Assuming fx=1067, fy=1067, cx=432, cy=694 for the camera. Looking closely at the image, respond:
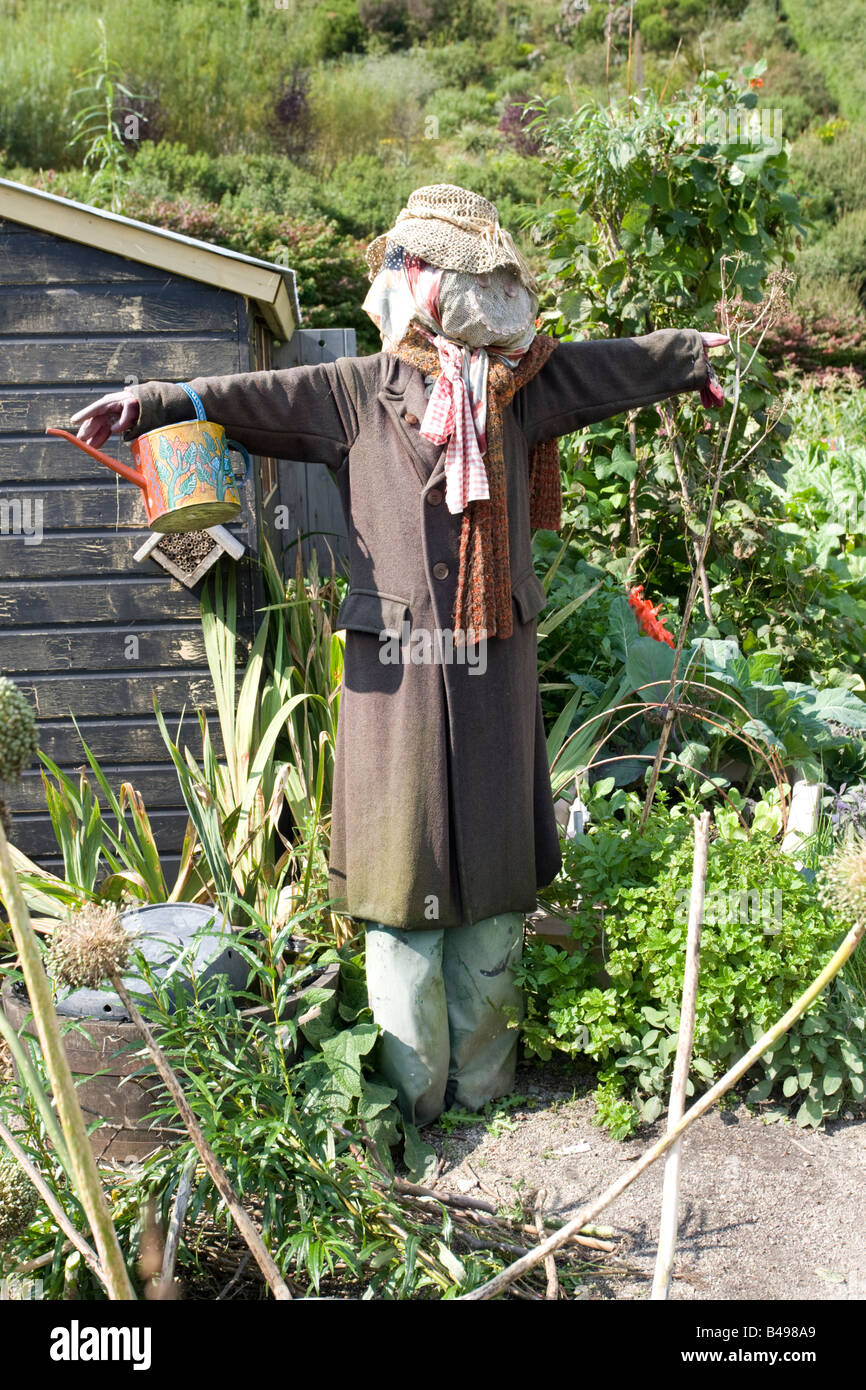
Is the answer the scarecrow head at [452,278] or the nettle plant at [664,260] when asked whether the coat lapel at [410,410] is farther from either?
the nettle plant at [664,260]

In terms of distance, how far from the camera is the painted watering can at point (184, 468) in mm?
2273

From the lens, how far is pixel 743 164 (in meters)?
3.67

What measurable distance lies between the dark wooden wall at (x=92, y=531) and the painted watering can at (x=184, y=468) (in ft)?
3.29

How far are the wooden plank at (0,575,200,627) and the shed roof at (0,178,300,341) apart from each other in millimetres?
946

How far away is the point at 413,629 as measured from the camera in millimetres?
2387

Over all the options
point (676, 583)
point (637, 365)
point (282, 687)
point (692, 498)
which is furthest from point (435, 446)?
point (676, 583)

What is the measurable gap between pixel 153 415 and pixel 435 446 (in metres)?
0.62

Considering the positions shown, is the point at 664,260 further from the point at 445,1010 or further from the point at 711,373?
the point at 445,1010

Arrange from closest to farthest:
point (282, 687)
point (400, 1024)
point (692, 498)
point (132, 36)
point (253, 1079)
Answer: point (253, 1079)
point (400, 1024)
point (282, 687)
point (692, 498)
point (132, 36)

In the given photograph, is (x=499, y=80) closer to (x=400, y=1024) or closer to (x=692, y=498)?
(x=692, y=498)

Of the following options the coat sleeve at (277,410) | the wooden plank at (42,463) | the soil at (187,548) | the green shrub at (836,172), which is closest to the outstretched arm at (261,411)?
the coat sleeve at (277,410)

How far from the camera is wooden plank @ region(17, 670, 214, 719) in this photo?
3.40m

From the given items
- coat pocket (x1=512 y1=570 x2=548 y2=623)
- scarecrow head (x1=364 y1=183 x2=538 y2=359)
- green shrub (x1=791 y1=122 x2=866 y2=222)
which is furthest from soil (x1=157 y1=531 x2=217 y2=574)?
green shrub (x1=791 y1=122 x2=866 y2=222)

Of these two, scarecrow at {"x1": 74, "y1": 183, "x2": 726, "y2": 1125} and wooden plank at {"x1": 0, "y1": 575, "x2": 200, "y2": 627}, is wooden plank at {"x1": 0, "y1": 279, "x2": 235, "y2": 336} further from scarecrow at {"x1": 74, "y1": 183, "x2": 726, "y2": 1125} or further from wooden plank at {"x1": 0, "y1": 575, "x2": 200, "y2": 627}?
scarecrow at {"x1": 74, "y1": 183, "x2": 726, "y2": 1125}
